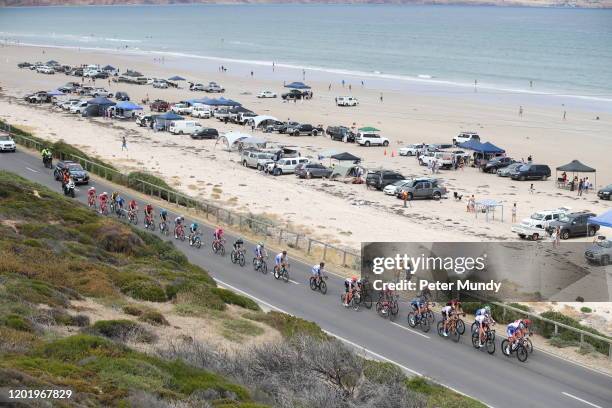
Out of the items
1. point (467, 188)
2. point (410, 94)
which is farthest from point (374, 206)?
point (410, 94)

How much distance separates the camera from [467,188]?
48.4 m

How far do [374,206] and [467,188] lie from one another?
26.1 feet

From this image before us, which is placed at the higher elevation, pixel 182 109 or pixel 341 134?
pixel 341 134

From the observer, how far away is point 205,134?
210 feet

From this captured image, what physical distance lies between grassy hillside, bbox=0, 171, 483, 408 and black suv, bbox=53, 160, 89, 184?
15.1 m

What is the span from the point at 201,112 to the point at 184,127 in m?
9.36

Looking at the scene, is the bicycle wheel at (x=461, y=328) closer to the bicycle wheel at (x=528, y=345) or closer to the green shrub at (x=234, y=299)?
the bicycle wheel at (x=528, y=345)

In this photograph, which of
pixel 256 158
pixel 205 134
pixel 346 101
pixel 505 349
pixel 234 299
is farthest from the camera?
pixel 346 101

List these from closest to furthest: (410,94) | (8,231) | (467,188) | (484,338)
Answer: (484,338) → (8,231) → (467,188) → (410,94)

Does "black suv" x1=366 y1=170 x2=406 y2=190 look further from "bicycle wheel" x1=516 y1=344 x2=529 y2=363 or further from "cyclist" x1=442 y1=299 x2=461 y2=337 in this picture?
"bicycle wheel" x1=516 y1=344 x2=529 y2=363

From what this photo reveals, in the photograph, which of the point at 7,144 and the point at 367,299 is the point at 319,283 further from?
the point at 7,144

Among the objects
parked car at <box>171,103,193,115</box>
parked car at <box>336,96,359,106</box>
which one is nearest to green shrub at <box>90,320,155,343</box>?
parked car at <box>171,103,193,115</box>

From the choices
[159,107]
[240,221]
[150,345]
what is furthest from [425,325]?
[159,107]

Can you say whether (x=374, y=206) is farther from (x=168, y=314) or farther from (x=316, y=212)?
(x=168, y=314)
